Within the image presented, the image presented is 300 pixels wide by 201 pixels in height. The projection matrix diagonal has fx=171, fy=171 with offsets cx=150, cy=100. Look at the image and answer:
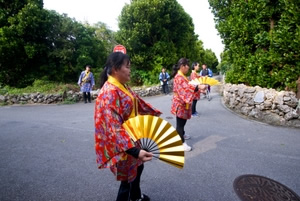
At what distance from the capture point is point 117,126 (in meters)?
1.52

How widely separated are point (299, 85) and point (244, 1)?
11.9 feet

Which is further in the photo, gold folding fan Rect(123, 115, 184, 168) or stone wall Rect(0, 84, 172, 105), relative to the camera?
stone wall Rect(0, 84, 172, 105)

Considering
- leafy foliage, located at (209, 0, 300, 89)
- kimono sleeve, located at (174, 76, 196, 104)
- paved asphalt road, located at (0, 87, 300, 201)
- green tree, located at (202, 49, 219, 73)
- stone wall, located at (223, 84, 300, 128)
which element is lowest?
paved asphalt road, located at (0, 87, 300, 201)

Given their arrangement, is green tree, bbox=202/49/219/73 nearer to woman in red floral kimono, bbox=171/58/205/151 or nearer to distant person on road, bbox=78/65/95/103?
distant person on road, bbox=78/65/95/103

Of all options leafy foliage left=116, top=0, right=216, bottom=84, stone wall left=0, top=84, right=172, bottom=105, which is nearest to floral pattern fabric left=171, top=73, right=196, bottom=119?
stone wall left=0, top=84, right=172, bottom=105

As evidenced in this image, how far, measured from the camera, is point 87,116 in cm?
700

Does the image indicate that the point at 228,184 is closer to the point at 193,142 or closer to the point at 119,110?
the point at 193,142

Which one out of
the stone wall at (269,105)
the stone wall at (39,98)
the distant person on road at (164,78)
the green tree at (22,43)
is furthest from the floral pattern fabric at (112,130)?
the green tree at (22,43)

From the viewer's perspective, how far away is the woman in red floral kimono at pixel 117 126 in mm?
1501

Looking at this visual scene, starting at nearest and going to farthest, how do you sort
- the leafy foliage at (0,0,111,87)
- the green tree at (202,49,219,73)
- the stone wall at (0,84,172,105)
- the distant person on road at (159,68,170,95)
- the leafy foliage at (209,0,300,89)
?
the leafy foliage at (209,0,300,89)
the stone wall at (0,84,172,105)
the leafy foliage at (0,0,111,87)
the distant person on road at (159,68,170,95)
the green tree at (202,49,219,73)

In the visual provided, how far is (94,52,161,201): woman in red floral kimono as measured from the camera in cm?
150

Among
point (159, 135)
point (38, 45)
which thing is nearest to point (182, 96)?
point (159, 135)

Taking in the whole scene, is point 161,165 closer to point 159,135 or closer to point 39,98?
point 159,135

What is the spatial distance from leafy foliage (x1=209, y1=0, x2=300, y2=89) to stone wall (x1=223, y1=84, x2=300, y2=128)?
488mm
